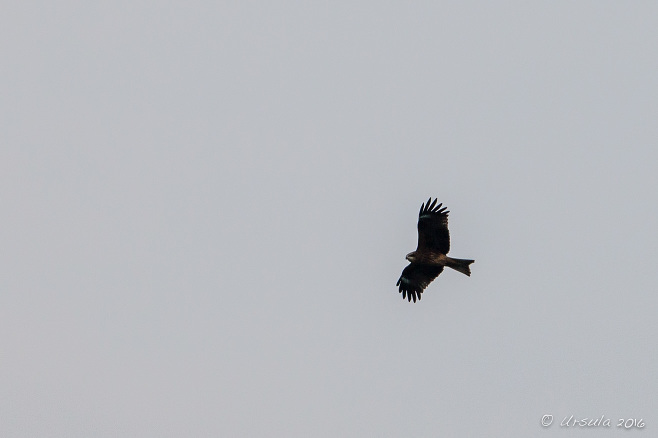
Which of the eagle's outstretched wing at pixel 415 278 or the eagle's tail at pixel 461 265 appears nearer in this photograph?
the eagle's tail at pixel 461 265

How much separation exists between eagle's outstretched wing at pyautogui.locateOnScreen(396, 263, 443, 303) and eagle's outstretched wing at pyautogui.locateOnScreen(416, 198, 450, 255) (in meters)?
1.05

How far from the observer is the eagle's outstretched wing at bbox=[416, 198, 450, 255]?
3145 centimetres

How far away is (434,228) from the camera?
31484 millimetres

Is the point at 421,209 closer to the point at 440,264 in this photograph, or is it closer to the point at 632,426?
the point at 440,264

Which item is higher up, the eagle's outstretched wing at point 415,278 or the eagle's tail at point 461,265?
the eagle's outstretched wing at point 415,278

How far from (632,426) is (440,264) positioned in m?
7.88

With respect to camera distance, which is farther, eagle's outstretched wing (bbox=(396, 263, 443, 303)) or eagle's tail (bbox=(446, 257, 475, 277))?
eagle's outstretched wing (bbox=(396, 263, 443, 303))

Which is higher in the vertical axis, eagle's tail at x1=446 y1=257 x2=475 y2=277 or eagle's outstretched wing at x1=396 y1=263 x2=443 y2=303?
eagle's outstretched wing at x1=396 y1=263 x2=443 y2=303

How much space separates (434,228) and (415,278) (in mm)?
2447

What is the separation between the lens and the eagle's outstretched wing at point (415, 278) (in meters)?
32.7

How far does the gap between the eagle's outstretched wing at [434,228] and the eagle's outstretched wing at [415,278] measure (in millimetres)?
1049

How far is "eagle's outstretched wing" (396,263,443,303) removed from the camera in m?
32.7

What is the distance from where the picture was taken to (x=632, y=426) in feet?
91.6

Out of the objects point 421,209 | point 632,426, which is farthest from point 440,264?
point 632,426
